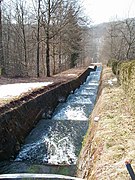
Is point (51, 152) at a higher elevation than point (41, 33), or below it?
below

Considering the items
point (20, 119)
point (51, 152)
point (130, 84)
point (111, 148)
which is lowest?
point (51, 152)

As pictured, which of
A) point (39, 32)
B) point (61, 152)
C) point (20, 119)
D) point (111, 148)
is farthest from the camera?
point (39, 32)

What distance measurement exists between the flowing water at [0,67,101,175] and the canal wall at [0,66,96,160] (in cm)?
22

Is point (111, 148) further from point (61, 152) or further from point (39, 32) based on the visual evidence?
point (39, 32)

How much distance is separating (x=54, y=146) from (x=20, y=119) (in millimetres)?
1495

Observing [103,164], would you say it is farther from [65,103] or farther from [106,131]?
[65,103]

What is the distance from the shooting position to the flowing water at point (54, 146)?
6.09 m

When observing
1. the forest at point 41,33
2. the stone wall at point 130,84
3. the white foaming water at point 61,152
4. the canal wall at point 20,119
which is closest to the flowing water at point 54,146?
the white foaming water at point 61,152

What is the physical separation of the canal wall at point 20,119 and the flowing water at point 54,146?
8.8 inches

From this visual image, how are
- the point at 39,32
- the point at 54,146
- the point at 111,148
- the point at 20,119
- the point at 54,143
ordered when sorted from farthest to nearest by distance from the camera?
the point at 39,32
the point at 20,119
the point at 54,143
the point at 54,146
the point at 111,148

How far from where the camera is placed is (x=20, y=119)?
8.09 metres

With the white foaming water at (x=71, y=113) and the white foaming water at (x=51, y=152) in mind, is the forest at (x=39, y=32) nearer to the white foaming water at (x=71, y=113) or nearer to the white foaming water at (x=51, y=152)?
the white foaming water at (x=71, y=113)

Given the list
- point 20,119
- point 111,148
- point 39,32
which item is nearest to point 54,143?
point 20,119

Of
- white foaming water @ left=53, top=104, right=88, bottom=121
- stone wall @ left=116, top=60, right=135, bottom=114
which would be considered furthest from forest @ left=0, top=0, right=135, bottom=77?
stone wall @ left=116, top=60, right=135, bottom=114
